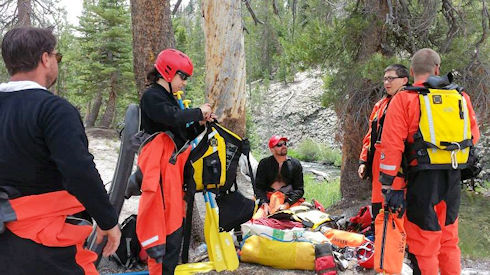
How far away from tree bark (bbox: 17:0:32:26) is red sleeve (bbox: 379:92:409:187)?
32.8ft

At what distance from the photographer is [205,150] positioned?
3611 mm

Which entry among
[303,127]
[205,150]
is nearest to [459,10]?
[205,150]

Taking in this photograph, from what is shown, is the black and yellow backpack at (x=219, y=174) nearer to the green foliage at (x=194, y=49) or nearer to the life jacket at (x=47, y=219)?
the life jacket at (x=47, y=219)

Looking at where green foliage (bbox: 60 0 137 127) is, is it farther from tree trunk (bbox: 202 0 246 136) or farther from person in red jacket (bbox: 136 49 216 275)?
person in red jacket (bbox: 136 49 216 275)

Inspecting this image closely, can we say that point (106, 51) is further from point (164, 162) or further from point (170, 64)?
point (164, 162)

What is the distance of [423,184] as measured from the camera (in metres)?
3.48

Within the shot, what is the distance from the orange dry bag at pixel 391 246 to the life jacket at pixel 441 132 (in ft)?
1.64

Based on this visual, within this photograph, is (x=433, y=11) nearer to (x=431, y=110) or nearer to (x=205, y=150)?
(x=431, y=110)

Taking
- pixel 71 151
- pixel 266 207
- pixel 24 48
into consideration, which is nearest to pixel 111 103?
pixel 266 207

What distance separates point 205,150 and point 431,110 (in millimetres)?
1875

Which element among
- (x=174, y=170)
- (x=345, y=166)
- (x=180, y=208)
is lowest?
(x=345, y=166)

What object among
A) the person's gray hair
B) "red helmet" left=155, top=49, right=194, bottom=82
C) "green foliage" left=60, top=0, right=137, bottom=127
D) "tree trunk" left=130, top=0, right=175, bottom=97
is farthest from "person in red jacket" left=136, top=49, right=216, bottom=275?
"green foliage" left=60, top=0, right=137, bottom=127

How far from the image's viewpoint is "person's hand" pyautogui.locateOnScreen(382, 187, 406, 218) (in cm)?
350

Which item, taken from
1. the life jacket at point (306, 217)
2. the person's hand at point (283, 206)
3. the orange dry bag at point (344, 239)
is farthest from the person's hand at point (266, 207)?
the orange dry bag at point (344, 239)
